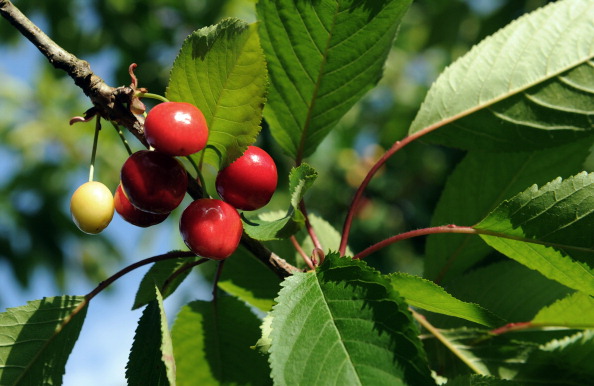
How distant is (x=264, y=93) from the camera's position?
0.96 m

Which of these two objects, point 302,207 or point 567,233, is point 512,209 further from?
point 302,207

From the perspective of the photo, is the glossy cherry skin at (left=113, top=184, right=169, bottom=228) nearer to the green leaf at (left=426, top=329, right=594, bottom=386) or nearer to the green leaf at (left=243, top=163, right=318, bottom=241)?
the green leaf at (left=243, top=163, right=318, bottom=241)

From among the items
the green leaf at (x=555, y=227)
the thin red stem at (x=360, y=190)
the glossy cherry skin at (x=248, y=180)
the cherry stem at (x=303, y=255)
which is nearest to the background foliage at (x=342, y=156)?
the thin red stem at (x=360, y=190)

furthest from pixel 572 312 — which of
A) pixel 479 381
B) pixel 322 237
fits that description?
pixel 322 237

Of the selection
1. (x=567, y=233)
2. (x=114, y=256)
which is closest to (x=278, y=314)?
(x=567, y=233)

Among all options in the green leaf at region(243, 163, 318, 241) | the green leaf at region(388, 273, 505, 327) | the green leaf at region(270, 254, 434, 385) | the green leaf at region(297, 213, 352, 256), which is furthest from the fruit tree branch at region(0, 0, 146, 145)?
the green leaf at region(297, 213, 352, 256)

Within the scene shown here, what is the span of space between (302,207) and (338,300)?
0.30 meters

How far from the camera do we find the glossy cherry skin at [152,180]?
0.97 metres

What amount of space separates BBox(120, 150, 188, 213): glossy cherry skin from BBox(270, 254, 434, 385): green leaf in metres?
0.24

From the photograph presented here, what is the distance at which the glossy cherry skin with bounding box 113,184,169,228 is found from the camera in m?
1.10

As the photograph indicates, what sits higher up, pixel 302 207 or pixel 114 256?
pixel 114 256

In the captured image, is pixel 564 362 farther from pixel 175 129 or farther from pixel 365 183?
pixel 175 129

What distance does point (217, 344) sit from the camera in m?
1.38

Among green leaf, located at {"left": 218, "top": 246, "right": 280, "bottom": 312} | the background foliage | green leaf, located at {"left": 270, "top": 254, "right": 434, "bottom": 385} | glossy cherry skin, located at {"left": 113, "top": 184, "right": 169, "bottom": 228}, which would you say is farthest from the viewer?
the background foliage
